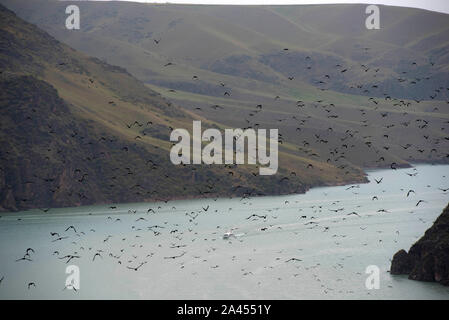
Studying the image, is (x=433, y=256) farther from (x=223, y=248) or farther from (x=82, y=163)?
(x=82, y=163)

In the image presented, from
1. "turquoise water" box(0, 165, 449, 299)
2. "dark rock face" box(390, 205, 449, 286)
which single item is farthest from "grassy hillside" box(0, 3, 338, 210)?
"dark rock face" box(390, 205, 449, 286)

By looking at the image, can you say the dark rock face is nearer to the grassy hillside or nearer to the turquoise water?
the turquoise water

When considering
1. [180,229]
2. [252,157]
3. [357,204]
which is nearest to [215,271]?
[180,229]

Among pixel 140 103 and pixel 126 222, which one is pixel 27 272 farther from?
pixel 140 103

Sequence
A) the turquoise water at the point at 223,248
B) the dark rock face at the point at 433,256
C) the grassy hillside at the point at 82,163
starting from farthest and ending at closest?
1. the grassy hillside at the point at 82,163
2. the turquoise water at the point at 223,248
3. the dark rock face at the point at 433,256

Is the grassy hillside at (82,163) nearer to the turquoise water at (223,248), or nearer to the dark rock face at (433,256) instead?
the turquoise water at (223,248)

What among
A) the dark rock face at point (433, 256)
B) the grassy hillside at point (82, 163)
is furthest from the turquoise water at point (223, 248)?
the grassy hillside at point (82, 163)
